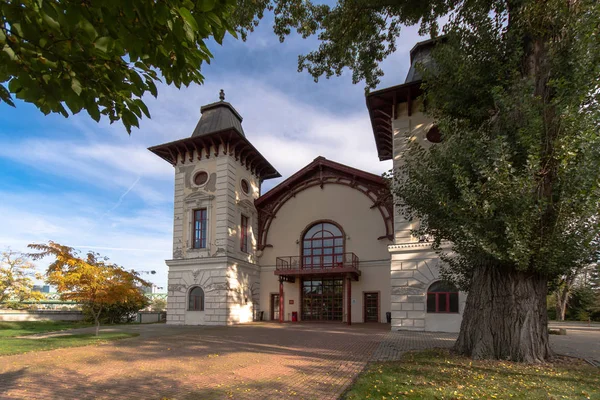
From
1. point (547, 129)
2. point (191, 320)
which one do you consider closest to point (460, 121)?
point (547, 129)

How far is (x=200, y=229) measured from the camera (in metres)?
Result: 21.9

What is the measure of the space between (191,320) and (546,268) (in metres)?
17.7

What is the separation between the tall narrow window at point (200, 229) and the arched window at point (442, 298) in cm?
1220

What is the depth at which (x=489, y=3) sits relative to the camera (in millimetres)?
9461

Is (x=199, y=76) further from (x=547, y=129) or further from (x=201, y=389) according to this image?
(x=547, y=129)

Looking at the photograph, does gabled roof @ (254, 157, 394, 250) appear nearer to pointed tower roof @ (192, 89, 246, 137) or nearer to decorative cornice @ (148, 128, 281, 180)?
decorative cornice @ (148, 128, 281, 180)

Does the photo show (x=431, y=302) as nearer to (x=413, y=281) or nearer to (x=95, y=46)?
(x=413, y=281)

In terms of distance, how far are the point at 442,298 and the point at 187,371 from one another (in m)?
11.7

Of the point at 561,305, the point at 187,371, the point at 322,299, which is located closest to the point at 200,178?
the point at 322,299

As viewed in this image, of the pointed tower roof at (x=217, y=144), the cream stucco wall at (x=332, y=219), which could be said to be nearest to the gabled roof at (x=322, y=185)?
the cream stucco wall at (x=332, y=219)

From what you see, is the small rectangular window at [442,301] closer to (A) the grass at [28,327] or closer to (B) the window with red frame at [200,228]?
(B) the window with red frame at [200,228]

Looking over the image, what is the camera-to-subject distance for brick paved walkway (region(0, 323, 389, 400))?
19.7 feet

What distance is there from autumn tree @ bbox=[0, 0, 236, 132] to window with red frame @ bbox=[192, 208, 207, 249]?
62.9 ft

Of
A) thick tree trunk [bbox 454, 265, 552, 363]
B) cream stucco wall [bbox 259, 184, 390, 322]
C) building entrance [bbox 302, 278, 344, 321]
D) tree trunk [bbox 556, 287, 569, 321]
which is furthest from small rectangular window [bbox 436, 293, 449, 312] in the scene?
tree trunk [bbox 556, 287, 569, 321]
